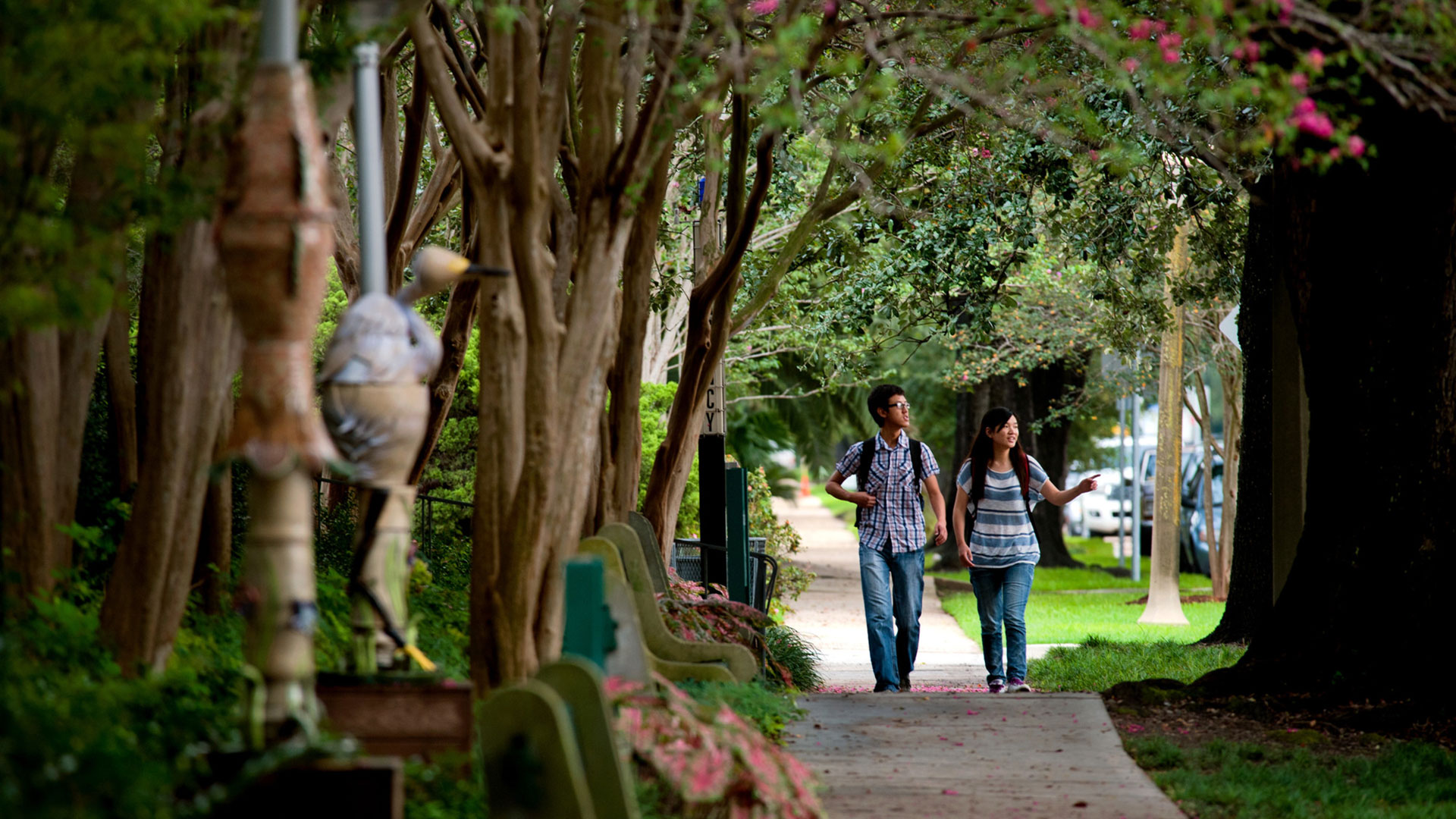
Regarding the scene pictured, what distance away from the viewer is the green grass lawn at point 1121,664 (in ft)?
37.5

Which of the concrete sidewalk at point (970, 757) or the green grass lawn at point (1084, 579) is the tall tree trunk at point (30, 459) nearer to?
the concrete sidewalk at point (970, 757)

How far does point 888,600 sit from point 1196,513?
865 inches

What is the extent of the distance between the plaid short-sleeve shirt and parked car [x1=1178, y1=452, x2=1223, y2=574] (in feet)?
67.3

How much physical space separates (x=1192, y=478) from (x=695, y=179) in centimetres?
1906

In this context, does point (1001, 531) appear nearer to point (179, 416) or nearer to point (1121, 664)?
point (1121, 664)

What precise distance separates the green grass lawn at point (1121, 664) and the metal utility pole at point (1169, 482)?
4.54 meters

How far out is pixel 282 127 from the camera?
418cm

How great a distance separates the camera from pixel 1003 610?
9.84 meters

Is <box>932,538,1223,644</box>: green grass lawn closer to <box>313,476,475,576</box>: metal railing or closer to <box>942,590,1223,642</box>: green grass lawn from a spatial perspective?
<box>942,590,1223,642</box>: green grass lawn

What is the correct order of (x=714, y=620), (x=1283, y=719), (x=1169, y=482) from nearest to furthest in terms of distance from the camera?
(x=1283, y=719) < (x=714, y=620) < (x=1169, y=482)

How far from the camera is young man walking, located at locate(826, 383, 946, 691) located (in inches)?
383

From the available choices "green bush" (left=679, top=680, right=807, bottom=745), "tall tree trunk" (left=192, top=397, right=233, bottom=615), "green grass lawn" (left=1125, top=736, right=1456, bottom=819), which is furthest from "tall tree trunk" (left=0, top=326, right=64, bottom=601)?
"green grass lawn" (left=1125, top=736, right=1456, bottom=819)

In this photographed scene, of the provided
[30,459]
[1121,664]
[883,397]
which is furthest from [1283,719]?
[30,459]

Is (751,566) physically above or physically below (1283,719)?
above
